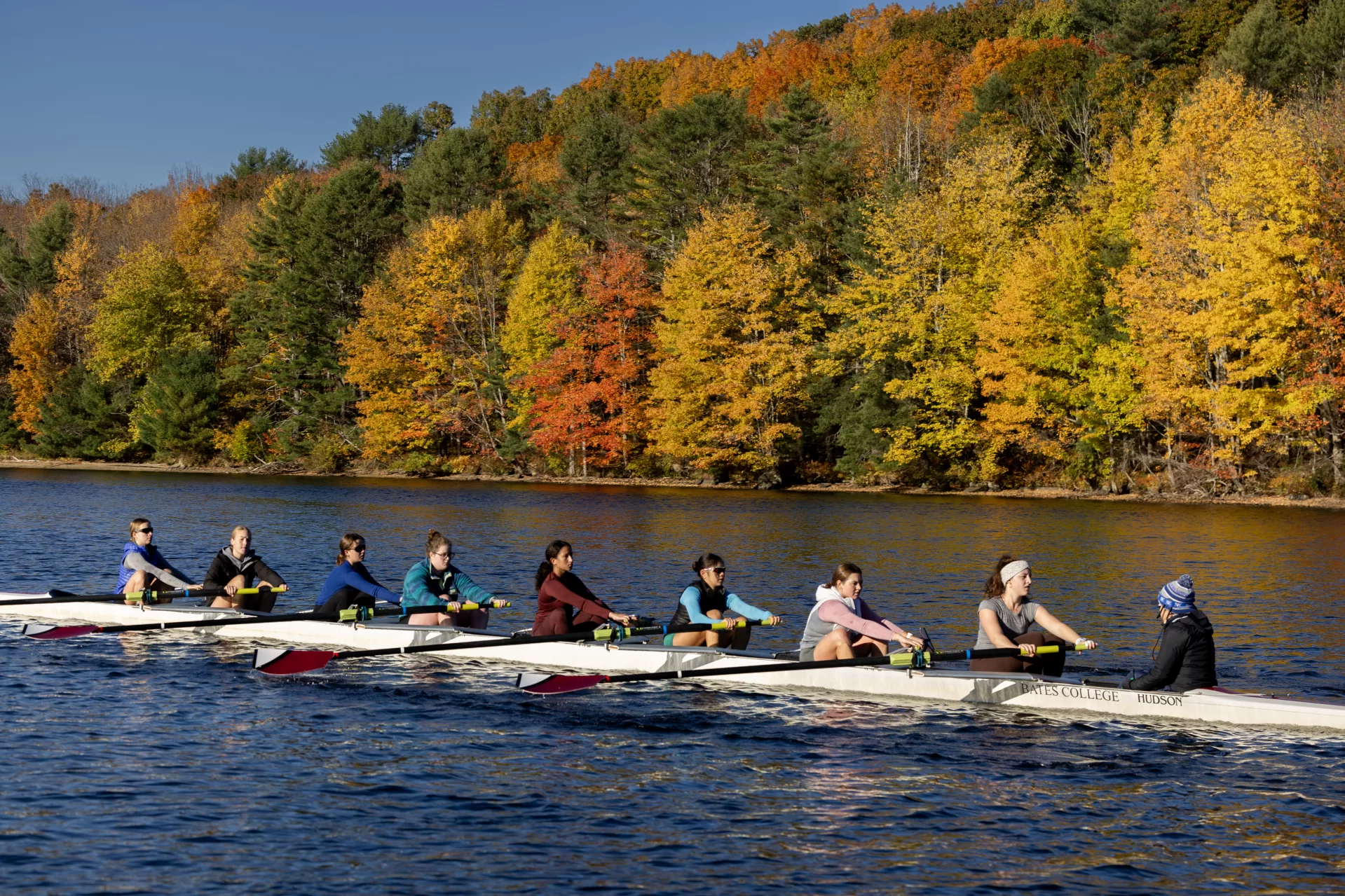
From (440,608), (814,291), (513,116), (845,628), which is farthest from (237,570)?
(513,116)

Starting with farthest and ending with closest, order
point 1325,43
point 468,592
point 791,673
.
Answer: point 1325,43 → point 468,592 → point 791,673

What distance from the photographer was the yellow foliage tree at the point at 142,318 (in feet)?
274

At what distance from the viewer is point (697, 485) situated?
209 ft

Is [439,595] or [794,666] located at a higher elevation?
[439,595]

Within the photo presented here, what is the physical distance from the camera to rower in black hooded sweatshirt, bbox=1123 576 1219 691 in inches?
523

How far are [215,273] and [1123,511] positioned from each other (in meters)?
65.6

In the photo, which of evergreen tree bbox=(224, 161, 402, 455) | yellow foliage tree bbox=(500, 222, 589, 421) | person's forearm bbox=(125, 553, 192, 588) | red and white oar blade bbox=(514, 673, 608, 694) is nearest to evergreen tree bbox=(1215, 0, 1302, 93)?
yellow foliage tree bbox=(500, 222, 589, 421)

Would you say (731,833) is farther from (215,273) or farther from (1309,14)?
(215,273)

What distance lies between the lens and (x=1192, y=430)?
5197cm

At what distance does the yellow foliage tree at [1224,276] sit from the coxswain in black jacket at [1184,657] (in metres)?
37.0

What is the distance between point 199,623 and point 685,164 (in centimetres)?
5890

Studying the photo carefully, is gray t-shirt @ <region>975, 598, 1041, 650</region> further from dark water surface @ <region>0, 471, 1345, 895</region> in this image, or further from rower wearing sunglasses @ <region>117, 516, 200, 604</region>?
rower wearing sunglasses @ <region>117, 516, 200, 604</region>

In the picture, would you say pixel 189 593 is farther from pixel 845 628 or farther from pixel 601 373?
pixel 601 373

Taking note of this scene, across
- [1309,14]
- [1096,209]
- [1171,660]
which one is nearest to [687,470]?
[1096,209]
